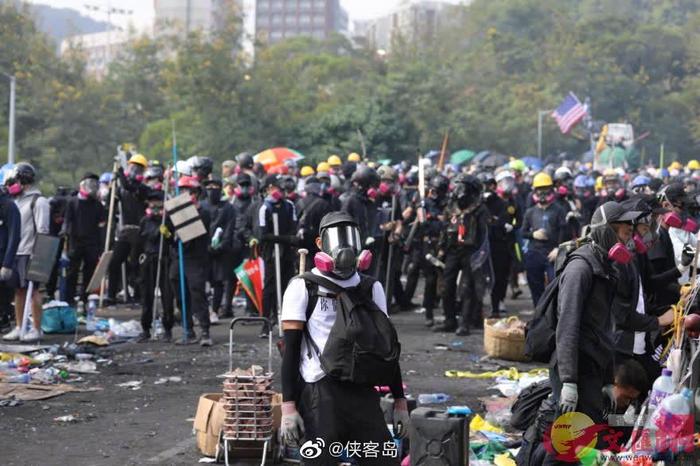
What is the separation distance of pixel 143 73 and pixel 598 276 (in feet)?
177

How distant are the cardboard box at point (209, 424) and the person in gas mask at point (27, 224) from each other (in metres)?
6.17

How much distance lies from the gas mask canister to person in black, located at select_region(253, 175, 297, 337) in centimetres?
950

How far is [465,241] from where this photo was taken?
1739 centimetres

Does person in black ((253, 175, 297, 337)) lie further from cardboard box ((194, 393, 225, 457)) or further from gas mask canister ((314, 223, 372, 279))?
gas mask canister ((314, 223, 372, 279))

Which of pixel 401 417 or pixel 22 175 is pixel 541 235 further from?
pixel 401 417

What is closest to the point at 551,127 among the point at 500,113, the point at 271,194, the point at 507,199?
the point at 500,113

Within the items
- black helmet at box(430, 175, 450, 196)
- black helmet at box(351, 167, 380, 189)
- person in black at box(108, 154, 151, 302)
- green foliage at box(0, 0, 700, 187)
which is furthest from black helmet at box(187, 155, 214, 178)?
green foliage at box(0, 0, 700, 187)

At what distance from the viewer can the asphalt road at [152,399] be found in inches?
414

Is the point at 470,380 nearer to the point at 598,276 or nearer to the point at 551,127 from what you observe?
the point at 598,276

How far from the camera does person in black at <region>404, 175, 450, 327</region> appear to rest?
19172 millimetres

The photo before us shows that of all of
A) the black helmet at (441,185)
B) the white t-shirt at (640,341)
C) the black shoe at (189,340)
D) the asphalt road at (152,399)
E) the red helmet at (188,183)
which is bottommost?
the asphalt road at (152,399)

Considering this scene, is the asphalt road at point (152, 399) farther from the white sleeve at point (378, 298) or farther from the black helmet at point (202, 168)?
the white sleeve at point (378, 298)

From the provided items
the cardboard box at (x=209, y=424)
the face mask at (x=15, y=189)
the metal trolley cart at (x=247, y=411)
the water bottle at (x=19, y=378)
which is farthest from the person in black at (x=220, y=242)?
the metal trolley cart at (x=247, y=411)

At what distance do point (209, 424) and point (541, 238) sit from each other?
349 inches
